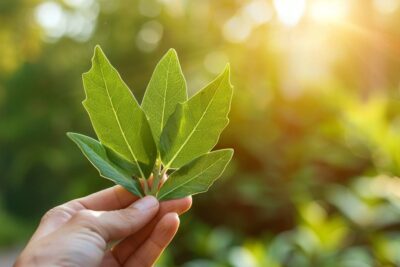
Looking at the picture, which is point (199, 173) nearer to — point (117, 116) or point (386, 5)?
point (117, 116)

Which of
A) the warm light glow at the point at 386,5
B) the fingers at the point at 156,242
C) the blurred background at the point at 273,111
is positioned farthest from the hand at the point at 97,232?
the warm light glow at the point at 386,5

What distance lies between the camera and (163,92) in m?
0.66

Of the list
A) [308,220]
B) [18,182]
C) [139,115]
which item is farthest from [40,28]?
[139,115]

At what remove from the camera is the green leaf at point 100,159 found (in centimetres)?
65

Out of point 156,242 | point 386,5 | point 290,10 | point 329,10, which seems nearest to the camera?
point 156,242

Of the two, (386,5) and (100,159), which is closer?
(100,159)

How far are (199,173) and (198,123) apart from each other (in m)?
0.05

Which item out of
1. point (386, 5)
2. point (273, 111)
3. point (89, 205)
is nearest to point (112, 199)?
point (89, 205)

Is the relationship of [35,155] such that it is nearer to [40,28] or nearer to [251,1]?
[40,28]

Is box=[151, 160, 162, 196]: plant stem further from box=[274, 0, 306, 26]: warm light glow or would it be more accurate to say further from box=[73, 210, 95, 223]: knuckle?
box=[274, 0, 306, 26]: warm light glow

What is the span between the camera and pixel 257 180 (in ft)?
8.49

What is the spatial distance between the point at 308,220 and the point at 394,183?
46cm

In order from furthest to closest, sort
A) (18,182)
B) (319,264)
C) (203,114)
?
(18,182)
(319,264)
(203,114)

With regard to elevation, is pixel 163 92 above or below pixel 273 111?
below
